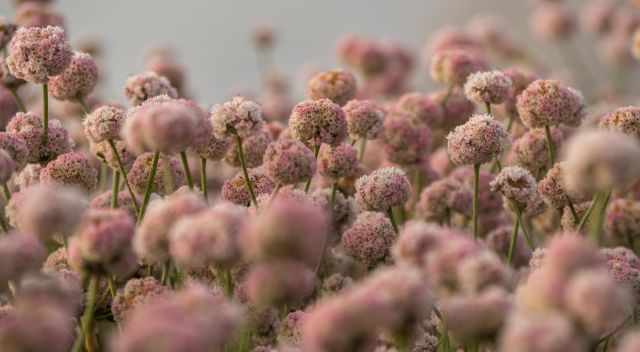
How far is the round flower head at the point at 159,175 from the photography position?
772 mm

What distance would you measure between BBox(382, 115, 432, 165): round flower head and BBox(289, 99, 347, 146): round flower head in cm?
15

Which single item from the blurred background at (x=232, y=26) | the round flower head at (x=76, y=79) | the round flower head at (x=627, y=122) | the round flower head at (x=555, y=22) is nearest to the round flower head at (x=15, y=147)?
the round flower head at (x=76, y=79)

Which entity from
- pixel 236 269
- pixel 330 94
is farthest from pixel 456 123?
pixel 236 269

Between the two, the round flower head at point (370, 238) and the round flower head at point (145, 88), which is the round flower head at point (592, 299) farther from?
the round flower head at point (145, 88)

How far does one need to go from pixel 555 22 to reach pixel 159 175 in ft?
3.81

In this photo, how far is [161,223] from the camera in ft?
1.70

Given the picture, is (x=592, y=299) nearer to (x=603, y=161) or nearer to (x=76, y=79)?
(x=603, y=161)

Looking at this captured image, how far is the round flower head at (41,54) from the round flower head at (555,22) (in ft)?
3.90

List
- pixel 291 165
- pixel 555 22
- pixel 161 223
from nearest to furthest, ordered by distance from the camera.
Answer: pixel 161 223 → pixel 291 165 → pixel 555 22

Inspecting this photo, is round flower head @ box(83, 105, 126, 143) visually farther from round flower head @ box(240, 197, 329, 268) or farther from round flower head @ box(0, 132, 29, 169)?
round flower head @ box(240, 197, 329, 268)

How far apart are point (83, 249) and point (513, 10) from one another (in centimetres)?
262

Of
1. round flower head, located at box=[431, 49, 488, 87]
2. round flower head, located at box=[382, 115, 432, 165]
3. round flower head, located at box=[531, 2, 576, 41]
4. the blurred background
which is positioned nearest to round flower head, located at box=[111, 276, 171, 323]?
round flower head, located at box=[382, 115, 432, 165]

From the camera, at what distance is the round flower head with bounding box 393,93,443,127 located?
98 cm

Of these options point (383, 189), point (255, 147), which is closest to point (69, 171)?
point (255, 147)
